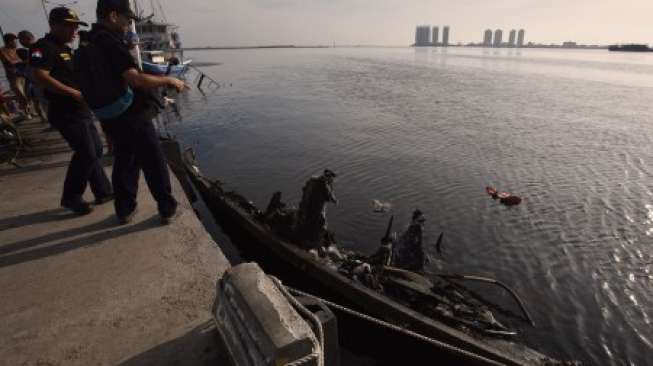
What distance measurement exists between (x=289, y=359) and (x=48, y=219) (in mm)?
4612

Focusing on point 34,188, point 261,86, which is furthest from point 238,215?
point 261,86

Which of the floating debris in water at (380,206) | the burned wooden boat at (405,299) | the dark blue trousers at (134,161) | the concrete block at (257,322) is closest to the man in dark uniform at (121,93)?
the dark blue trousers at (134,161)

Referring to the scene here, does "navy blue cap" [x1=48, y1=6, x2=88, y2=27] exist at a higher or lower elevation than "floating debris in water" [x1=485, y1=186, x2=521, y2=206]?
higher

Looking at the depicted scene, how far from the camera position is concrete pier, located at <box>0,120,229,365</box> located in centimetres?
264

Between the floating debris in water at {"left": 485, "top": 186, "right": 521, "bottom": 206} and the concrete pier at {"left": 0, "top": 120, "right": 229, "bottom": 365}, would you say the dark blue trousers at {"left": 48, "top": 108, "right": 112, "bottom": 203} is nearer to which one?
the concrete pier at {"left": 0, "top": 120, "right": 229, "bottom": 365}

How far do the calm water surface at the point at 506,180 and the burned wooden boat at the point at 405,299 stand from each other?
2.64 meters

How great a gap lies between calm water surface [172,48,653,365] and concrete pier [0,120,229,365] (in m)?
6.89

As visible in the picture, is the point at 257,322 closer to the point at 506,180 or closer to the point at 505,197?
the point at 505,197

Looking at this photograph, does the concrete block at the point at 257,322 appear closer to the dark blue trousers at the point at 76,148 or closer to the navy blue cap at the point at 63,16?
the dark blue trousers at the point at 76,148

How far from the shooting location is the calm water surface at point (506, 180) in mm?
8188

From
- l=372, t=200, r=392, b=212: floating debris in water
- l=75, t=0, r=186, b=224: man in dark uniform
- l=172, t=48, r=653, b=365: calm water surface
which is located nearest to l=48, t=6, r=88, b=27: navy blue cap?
l=75, t=0, r=186, b=224: man in dark uniform

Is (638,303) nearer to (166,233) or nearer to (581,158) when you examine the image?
(166,233)

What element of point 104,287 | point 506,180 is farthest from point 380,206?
point 104,287

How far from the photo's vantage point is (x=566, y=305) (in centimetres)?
805
